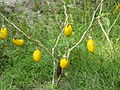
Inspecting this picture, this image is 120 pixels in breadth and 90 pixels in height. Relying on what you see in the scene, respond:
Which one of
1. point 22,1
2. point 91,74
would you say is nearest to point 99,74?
point 91,74

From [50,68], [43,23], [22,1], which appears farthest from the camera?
[22,1]

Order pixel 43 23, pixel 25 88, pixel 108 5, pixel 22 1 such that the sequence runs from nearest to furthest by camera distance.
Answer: pixel 25 88 → pixel 43 23 → pixel 108 5 → pixel 22 1

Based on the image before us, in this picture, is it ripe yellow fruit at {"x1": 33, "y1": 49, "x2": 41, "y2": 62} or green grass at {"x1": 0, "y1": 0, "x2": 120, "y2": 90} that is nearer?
ripe yellow fruit at {"x1": 33, "y1": 49, "x2": 41, "y2": 62}

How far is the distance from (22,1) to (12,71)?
1.66m

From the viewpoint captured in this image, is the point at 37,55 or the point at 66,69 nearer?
the point at 37,55

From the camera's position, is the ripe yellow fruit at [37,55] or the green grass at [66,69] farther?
the green grass at [66,69]

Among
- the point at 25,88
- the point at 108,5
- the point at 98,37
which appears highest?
the point at 108,5

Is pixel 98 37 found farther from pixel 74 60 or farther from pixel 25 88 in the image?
pixel 25 88

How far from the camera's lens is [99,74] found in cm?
230

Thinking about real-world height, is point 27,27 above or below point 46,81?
above

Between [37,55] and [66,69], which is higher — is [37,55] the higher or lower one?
the higher one

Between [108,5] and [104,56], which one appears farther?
[108,5]

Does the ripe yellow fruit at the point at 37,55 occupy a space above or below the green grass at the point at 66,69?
above

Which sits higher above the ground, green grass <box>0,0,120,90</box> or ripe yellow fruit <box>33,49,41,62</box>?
ripe yellow fruit <box>33,49,41,62</box>
